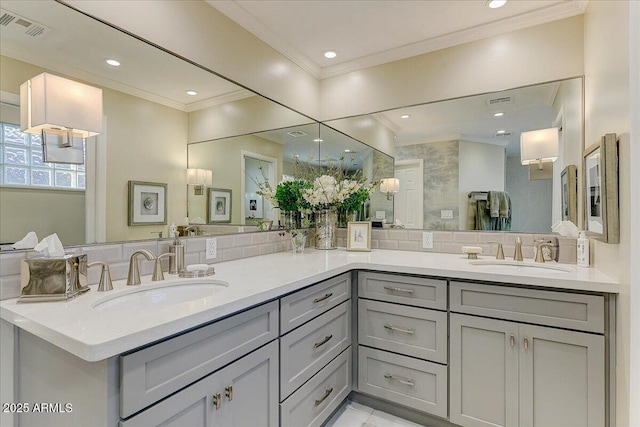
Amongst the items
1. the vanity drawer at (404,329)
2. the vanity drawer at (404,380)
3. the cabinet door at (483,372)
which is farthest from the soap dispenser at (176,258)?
the cabinet door at (483,372)

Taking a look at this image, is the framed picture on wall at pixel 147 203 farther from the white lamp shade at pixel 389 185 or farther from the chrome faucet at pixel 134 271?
the white lamp shade at pixel 389 185

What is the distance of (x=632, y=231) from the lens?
1.23 m

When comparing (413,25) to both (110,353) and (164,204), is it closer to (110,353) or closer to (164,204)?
(164,204)

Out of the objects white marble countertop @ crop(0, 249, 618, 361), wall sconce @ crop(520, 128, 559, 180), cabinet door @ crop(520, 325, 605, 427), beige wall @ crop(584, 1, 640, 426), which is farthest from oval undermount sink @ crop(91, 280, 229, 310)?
wall sconce @ crop(520, 128, 559, 180)

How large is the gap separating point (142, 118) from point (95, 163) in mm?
341

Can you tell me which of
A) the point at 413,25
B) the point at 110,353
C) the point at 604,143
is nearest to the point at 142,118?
the point at 110,353

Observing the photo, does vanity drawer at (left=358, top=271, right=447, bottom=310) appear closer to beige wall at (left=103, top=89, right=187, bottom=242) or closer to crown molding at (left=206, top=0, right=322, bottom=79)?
beige wall at (left=103, top=89, right=187, bottom=242)

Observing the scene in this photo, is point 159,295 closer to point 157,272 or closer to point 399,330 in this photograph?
point 157,272

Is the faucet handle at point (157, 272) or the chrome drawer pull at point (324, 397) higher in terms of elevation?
the faucet handle at point (157, 272)

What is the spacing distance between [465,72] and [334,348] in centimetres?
217

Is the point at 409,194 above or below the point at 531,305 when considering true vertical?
above

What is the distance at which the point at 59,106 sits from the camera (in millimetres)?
1279

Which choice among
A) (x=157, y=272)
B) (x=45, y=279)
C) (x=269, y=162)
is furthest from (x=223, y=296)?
(x=269, y=162)

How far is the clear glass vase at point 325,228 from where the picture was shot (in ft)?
8.82
